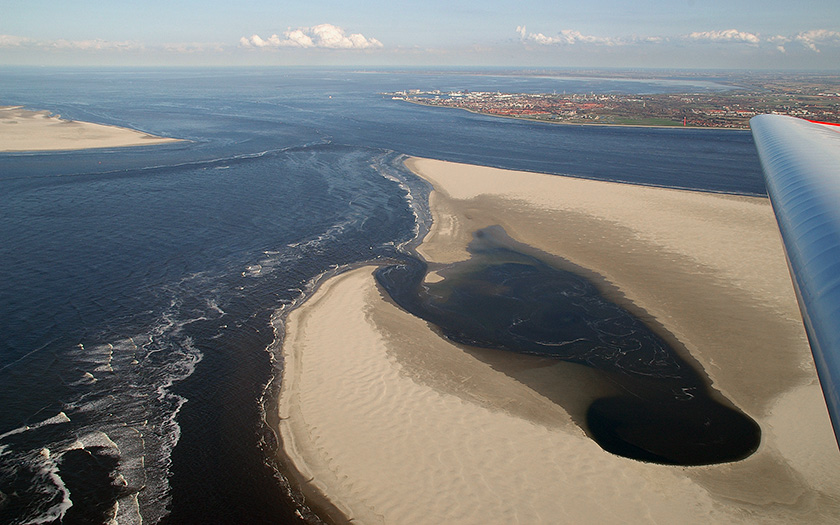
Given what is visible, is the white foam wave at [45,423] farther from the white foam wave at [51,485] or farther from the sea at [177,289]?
the white foam wave at [51,485]

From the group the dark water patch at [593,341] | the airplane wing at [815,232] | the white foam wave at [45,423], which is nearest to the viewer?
the airplane wing at [815,232]

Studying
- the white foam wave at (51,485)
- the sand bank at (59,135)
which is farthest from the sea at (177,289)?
the sand bank at (59,135)

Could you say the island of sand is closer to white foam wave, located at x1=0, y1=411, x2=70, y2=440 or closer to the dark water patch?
the dark water patch

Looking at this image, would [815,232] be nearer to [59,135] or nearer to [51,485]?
[51,485]

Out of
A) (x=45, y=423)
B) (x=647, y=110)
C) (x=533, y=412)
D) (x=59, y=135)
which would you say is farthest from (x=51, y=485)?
(x=647, y=110)

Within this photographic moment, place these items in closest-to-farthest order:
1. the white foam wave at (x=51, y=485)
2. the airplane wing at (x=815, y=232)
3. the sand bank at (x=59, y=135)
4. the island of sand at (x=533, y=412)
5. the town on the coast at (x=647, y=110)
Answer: the airplane wing at (x=815, y=232)
the white foam wave at (x=51, y=485)
the island of sand at (x=533, y=412)
the sand bank at (x=59, y=135)
the town on the coast at (x=647, y=110)

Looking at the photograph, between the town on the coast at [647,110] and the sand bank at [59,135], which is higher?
the town on the coast at [647,110]
